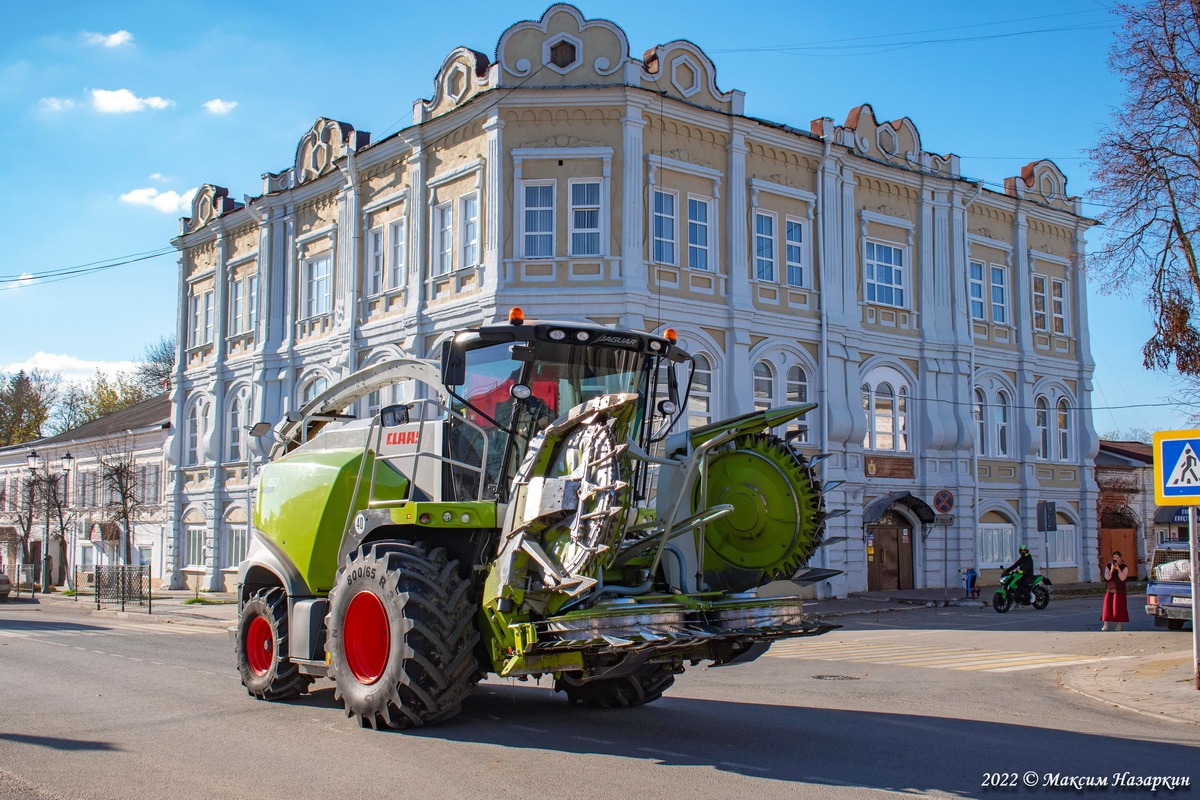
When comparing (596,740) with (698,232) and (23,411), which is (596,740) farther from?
(23,411)

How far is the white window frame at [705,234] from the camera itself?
25.3 meters

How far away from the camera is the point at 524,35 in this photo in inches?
971

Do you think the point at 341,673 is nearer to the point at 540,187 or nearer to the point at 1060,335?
the point at 540,187

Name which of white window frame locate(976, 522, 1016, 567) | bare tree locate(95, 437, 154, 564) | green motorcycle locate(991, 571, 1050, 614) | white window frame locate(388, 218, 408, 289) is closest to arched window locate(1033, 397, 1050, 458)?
white window frame locate(976, 522, 1016, 567)

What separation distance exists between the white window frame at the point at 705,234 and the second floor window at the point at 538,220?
11.2ft

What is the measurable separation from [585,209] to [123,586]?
55.2 ft

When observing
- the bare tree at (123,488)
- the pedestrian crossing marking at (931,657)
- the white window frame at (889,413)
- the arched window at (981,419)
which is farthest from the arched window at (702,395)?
the bare tree at (123,488)

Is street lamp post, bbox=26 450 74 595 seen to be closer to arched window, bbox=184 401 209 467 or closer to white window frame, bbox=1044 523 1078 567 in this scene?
arched window, bbox=184 401 209 467

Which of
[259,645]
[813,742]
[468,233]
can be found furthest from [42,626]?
[813,742]

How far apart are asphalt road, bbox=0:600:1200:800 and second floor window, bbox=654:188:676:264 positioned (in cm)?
1276

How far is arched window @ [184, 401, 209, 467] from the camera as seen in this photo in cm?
3584

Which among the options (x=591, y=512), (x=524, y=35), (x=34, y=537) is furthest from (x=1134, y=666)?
(x=34, y=537)

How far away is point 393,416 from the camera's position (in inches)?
373

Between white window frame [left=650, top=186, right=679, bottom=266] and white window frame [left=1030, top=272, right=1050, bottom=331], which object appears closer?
white window frame [left=650, top=186, right=679, bottom=266]
